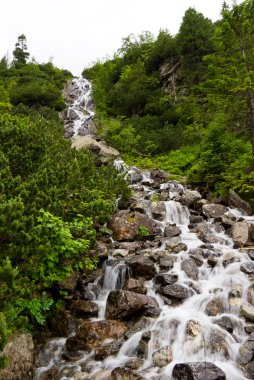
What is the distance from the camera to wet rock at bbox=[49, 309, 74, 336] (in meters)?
8.61

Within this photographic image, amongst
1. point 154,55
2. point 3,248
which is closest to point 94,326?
point 3,248

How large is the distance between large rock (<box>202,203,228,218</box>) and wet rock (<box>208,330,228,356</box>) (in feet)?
22.9

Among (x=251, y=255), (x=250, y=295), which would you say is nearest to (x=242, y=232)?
(x=251, y=255)

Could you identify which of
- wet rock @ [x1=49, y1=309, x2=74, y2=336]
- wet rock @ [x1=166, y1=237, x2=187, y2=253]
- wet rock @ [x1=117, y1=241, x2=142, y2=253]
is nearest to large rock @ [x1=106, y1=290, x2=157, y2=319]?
wet rock @ [x1=49, y1=309, x2=74, y2=336]

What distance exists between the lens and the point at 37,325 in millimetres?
8805

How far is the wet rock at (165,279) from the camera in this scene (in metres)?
9.69

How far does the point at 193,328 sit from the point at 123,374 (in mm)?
2117

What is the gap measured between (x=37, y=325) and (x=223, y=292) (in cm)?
521

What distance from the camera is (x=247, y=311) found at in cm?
816

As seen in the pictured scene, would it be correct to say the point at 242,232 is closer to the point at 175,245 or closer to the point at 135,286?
the point at 175,245

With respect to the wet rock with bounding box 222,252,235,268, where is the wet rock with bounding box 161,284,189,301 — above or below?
below

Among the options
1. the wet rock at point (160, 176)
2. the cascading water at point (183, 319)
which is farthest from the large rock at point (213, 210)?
the wet rock at point (160, 176)

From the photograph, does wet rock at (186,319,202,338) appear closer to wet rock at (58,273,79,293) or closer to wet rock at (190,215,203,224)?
wet rock at (58,273,79,293)

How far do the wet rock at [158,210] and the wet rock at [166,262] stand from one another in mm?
3923
